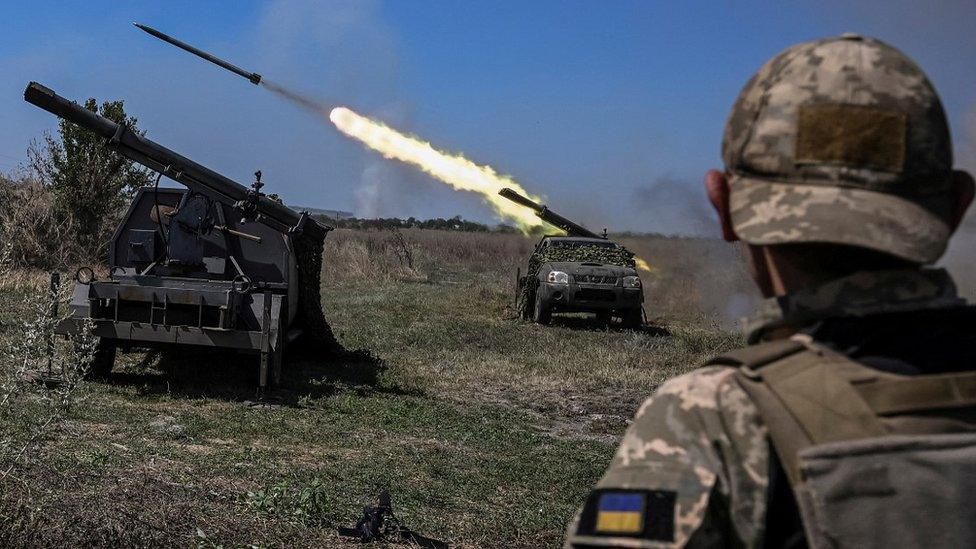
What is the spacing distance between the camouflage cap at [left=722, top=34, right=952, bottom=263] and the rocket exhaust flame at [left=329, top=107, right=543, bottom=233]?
1541 centimetres

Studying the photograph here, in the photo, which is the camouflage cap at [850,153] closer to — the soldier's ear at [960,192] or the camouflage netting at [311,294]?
the soldier's ear at [960,192]

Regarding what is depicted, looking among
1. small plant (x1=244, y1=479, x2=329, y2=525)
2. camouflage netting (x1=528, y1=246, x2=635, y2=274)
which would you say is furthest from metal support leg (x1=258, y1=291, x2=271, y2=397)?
camouflage netting (x1=528, y1=246, x2=635, y2=274)

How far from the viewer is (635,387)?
39.8 feet

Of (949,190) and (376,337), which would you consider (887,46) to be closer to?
(949,190)

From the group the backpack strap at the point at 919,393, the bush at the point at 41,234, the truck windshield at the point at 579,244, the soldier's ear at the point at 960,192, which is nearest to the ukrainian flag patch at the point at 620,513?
the backpack strap at the point at 919,393

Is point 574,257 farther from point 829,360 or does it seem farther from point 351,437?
point 829,360

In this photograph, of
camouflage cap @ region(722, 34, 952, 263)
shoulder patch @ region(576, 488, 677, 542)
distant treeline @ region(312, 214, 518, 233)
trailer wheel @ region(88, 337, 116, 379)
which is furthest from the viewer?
distant treeline @ region(312, 214, 518, 233)

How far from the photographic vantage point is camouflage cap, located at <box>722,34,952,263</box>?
1.59 m

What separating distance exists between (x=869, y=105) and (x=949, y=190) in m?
0.22

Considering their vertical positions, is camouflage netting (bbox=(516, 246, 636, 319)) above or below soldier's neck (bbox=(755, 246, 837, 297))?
above

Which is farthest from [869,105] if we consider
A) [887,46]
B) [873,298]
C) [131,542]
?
[131,542]

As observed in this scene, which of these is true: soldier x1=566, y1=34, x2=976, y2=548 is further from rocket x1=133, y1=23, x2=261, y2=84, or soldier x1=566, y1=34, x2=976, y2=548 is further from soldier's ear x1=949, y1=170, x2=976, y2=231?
rocket x1=133, y1=23, x2=261, y2=84

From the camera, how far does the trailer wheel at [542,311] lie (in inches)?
716

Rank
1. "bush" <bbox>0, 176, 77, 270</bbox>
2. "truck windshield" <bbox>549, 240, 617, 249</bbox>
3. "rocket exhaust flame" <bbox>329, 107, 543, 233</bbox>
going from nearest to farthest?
"rocket exhaust flame" <bbox>329, 107, 543, 233</bbox> → "truck windshield" <bbox>549, 240, 617, 249</bbox> → "bush" <bbox>0, 176, 77, 270</bbox>
